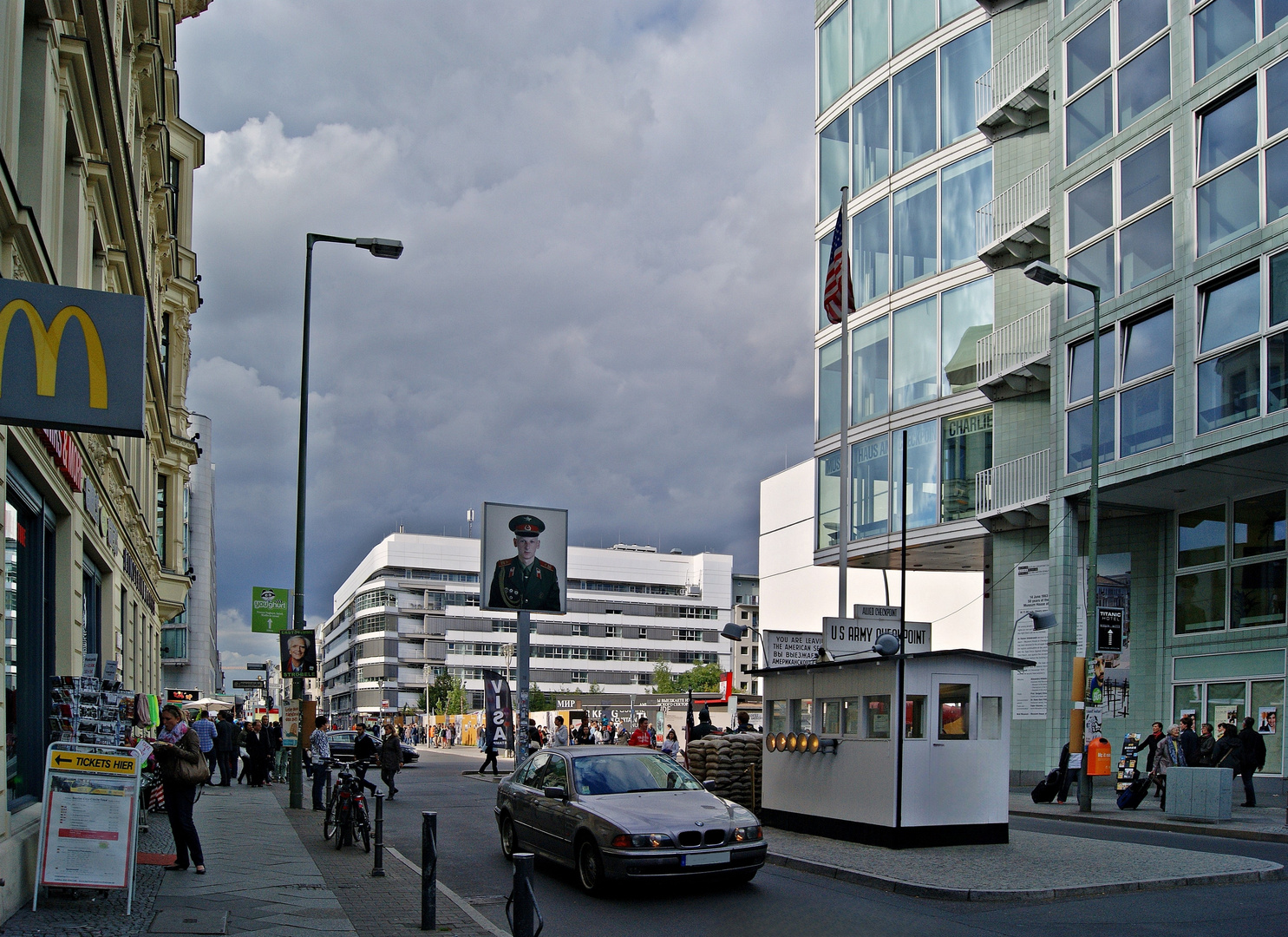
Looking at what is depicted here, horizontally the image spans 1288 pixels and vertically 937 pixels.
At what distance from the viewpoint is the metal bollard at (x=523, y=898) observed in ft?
22.3

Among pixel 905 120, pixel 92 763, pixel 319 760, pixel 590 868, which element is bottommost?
pixel 319 760

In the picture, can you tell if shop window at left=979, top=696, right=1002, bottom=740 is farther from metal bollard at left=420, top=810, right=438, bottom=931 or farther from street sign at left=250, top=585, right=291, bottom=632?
street sign at left=250, top=585, right=291, bottom=632

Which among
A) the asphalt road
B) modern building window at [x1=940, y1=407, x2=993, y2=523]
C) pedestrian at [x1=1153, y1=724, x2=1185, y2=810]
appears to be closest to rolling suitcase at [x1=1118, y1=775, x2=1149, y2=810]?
pedestrian at [x1=1153, y1=724, x2=1185, y2=810]

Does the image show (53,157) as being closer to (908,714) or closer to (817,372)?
(908,714)

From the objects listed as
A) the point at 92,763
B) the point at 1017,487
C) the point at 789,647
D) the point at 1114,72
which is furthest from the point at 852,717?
the point at 1114,72

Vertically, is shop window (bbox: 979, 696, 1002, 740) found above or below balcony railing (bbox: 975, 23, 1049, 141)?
below

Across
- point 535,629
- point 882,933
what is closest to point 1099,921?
point 882,933

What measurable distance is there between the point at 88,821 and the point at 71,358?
15.4 feet

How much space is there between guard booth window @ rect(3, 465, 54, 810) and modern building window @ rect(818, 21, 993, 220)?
27090 mm

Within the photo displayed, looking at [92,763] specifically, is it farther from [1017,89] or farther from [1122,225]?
[1017,89]

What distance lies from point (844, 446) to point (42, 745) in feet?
51.8

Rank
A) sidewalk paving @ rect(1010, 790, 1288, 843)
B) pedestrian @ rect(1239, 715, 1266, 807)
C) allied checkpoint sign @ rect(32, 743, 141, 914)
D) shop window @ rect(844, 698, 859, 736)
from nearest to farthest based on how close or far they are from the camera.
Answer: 1. allied checkpoint sign @ rect(32, 743, 141, 914)
2. shop window @ rect(844, 698, 859, 736)
3. sidewalk paving @ rect(1010, 790, 1288, 843)
4. pedestrian @ rect(1239, 715, 1266, 807)

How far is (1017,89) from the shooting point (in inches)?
1163

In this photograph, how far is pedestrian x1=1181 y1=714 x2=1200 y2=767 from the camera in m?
21.3
